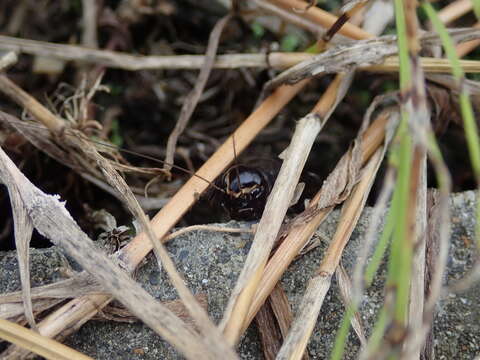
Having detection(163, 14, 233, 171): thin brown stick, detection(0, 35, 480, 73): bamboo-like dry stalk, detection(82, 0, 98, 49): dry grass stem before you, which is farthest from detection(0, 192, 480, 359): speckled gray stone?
detection(82, 0, 98, 49): dry grass stem

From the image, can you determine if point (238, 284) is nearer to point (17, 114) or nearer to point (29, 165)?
point (29, 165)

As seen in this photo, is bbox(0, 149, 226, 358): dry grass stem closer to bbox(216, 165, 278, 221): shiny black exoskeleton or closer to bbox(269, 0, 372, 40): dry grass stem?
bbox(216, 165, 278, 221): shiny black exoskeleton

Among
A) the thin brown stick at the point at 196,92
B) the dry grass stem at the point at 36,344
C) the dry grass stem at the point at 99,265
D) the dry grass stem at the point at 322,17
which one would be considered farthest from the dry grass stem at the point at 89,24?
the dry grass stem at the point at 36,344

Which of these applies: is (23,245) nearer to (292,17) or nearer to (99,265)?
(99,265)

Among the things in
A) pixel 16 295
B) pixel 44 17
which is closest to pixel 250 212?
pixel 16 295

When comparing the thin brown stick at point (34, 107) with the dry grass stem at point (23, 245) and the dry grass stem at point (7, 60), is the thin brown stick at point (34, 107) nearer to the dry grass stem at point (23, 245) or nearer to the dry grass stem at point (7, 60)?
the dry grass stem at point (7, 60)

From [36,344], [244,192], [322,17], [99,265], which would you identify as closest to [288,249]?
[244,192]
